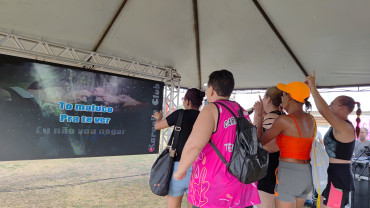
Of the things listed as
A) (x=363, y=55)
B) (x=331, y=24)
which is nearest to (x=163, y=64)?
(x=331, y=24)

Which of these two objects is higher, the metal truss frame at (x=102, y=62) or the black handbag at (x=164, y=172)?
the metal truss frame at (x=102, y=62)

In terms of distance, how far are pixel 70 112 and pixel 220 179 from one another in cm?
421

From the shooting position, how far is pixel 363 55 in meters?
4.23

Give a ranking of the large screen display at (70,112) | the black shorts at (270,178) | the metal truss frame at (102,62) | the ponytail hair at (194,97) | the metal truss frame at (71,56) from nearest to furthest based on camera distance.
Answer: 1. the black shorts at (270,178)
2. the ponytail hair at (194,97)
3. the large screen display at (70,112)
4. the metal truss frame at (71,56)
5. the metal truss frame at (102,62)

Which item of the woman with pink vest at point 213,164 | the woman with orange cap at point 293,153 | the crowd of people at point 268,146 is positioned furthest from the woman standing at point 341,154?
the woman with pink vest at point 213,164

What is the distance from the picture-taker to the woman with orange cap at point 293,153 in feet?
5.56

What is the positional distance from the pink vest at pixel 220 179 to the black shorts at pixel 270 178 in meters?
0.70

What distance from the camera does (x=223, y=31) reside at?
4699 millimetres

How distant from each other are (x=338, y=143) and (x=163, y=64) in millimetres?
4705

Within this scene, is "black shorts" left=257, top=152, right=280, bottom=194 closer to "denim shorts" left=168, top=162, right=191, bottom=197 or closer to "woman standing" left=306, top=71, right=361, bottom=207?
"woman standing" left=306, top=71, right=361, bottom=207

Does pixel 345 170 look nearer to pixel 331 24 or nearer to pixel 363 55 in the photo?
pixel 331 24

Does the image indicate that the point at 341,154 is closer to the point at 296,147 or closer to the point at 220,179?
the point at 296,147

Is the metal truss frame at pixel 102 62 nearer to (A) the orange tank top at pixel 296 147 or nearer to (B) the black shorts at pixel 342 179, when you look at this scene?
(A) the orange tank top at pixel 296 147

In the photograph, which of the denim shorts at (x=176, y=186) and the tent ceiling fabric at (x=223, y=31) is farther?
the tent ceiling fabric at (x=223, y=31)
